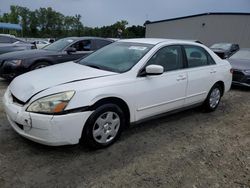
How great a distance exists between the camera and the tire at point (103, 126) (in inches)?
124

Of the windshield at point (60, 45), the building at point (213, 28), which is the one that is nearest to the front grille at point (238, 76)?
the windshield at point (60, 45)

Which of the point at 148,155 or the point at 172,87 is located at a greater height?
the point at 172,87

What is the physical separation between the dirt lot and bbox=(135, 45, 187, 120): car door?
43cm

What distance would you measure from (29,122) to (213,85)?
3539 millimetres

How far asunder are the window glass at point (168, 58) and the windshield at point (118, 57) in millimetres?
181

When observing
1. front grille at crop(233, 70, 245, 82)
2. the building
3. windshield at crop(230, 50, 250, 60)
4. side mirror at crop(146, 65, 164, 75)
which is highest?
the building

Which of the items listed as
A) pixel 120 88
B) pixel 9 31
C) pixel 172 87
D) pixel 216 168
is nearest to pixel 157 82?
pixel 172 87

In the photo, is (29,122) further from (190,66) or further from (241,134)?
(241,134)

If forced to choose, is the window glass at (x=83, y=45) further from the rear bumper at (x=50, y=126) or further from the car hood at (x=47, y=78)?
the rear bumper at (x=50, y=126)

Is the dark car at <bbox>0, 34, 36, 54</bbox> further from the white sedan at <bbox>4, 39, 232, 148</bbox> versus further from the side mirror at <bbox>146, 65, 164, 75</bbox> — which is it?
the side mirror at <bbox>146, 65, 164, 75</bbox>

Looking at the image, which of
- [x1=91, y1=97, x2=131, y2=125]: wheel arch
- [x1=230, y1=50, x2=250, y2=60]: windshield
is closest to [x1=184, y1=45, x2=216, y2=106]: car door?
[x1=91, y1=97, x2=131, y2=125]: wheel arch

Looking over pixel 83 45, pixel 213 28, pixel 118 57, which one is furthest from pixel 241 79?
pixel 213 28

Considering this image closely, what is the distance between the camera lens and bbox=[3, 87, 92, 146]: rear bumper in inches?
113

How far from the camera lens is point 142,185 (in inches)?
107
